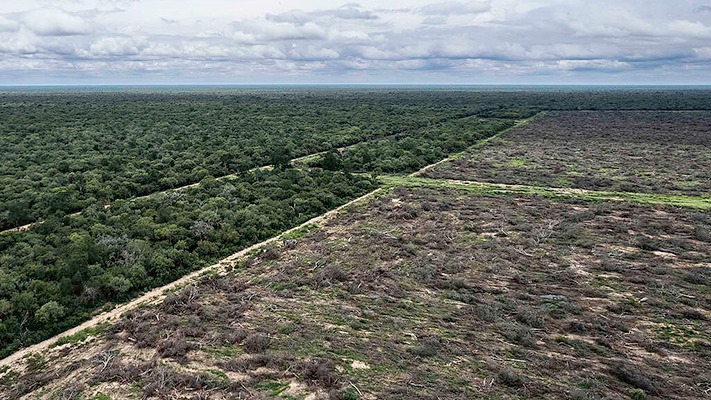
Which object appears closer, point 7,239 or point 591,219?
point 7,239

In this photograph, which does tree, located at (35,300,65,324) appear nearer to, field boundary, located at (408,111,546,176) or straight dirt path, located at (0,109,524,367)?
straight dirt path, located at (0,109,524,367)

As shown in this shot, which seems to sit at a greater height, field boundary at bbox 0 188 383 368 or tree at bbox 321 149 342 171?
tree at bbox 321 149 342 171

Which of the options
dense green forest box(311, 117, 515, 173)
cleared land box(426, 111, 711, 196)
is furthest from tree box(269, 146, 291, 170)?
cleared land box(426, 111, 711, 196)

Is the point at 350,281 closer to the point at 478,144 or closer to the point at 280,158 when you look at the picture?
the point at 280,158

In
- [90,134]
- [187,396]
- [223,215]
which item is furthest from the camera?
[90,134]

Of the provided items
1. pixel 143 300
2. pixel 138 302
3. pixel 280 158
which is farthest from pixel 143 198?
pixel 138 302

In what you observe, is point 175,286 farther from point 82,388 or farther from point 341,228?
point 341,228

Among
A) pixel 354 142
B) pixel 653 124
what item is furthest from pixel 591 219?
pixel 653 124
